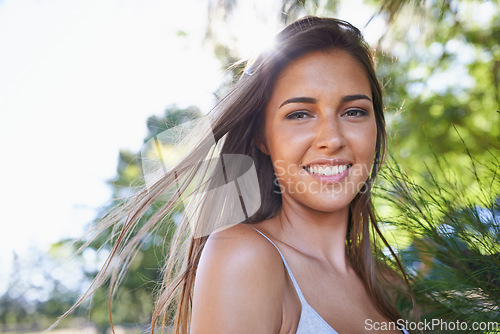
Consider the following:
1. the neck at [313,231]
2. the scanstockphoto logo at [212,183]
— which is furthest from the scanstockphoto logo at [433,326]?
the scanstockphoto logo at [212,183]

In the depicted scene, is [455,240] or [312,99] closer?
[455,240]

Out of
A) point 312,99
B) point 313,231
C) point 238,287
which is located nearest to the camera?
point 238,287

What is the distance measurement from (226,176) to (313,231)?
34cm

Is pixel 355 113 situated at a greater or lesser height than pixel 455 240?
greater

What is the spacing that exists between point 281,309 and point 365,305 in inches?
17.8

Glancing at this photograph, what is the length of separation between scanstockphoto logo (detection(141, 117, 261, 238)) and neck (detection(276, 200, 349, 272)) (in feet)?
0.37

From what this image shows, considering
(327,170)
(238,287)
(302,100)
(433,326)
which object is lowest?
(433,326)

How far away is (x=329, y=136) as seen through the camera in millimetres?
1383

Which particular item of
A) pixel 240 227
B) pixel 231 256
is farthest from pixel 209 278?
pixel 240 227

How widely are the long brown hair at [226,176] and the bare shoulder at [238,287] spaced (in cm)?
27

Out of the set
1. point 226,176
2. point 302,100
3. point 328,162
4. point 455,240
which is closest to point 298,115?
point 302,100

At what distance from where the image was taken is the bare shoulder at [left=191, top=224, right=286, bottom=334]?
1.09m

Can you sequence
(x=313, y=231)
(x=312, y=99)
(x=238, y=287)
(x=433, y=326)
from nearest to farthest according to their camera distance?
(x=238, y=287), (x=433, y=326), (x=312, y=99), (x=313, y=231)

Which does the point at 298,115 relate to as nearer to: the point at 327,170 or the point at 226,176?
the point at 327,170
